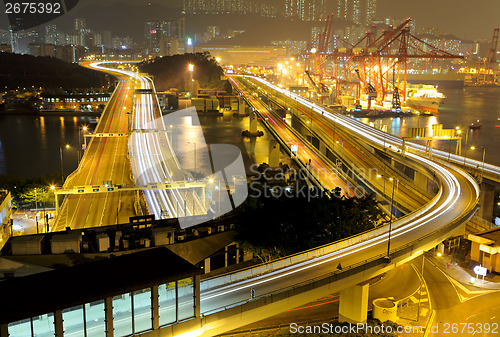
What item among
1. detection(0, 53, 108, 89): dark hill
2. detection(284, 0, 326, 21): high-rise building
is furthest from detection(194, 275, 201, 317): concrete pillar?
detection(284, 0, 326, 21): high-rise building

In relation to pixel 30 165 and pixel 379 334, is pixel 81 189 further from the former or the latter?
pixel 30 165

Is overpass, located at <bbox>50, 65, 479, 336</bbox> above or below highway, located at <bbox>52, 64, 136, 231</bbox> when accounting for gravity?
above

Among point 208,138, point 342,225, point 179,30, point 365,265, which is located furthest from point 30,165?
point 179,30

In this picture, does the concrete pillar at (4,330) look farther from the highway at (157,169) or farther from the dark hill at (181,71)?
the dark hill at (181,71)

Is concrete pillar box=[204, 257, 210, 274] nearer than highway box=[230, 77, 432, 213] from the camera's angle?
Yes

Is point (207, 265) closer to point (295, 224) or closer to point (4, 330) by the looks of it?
point (295, 224)

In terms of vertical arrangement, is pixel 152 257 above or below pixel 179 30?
below

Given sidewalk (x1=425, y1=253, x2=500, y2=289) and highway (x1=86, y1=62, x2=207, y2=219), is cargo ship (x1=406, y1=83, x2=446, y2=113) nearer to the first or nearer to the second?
highway (x1=86, y1=62, x2=207, y2=219)
